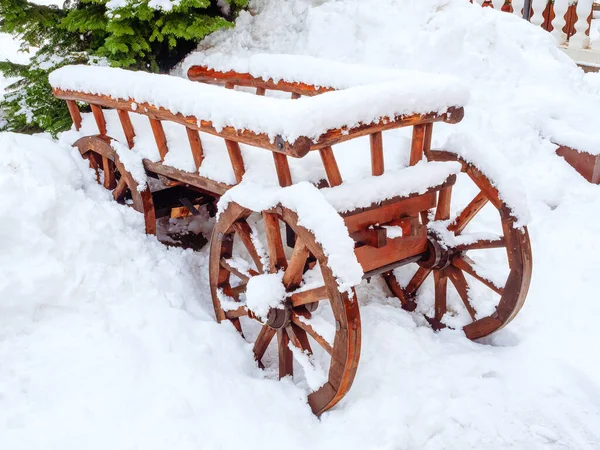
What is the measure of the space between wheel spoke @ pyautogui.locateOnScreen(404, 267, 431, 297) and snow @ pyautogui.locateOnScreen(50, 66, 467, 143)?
1.42m

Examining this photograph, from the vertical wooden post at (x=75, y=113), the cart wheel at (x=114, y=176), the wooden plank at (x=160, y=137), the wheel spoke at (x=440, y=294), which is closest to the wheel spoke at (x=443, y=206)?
the wheel spoke at (x=440, y=294)

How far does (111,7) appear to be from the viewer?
4965 mm

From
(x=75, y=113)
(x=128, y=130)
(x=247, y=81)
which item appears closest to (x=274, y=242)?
(x=128, y=130)

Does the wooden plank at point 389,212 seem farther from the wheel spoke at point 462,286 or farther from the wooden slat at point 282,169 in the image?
the wheel spoke at point 462,286

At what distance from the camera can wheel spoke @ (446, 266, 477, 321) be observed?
154 inches

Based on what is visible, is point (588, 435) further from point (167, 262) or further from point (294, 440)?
point (167, 262)

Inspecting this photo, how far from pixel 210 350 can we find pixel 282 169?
4.29 feet

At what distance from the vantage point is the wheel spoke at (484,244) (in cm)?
356

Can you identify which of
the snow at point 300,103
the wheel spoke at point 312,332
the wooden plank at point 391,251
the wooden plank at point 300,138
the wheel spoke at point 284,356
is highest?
the snow at point 300,103

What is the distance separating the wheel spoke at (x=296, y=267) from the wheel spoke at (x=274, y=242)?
129 millimetres

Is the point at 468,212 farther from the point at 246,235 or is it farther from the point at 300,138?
the point at 300,138

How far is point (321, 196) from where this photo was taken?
2797 millimetres

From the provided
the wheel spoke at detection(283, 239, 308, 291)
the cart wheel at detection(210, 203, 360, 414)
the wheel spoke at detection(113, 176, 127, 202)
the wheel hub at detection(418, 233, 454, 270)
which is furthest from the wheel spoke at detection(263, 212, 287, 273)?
the wheel spoke at detection(113, 176, 127, 202)

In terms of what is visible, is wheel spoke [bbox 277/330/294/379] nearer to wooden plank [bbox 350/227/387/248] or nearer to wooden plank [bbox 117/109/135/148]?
wooden plank [bbox 350/227/387/248]
